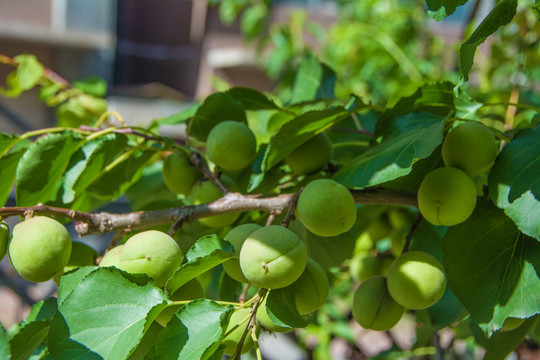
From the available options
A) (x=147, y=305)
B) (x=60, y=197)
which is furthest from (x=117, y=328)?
(x=60, y=197)

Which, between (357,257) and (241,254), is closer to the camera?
(241,254)

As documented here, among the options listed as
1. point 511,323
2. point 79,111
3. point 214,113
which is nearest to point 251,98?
point 214,113

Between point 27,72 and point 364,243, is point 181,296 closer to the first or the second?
point 364,243

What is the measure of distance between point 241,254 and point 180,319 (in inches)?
3.6

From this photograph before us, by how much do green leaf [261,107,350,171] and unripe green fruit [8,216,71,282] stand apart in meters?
0.28

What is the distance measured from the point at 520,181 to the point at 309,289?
268 mm

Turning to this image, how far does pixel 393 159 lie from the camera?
2.00 feet

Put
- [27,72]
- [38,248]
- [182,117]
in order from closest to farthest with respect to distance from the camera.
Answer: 1. [38,248]
2. [182,117]
3. [27,72]

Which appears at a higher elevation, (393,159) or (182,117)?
(393,159)

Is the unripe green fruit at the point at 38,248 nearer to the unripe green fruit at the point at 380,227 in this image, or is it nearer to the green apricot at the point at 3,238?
the green apricot at the point at 3,238

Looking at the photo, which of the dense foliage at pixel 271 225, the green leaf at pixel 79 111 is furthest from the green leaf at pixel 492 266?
the green leaf at pixel 79 111

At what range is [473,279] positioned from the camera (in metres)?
0.65

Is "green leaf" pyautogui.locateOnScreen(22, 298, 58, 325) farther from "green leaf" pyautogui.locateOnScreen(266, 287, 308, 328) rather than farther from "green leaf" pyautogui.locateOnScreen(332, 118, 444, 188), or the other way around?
"green leaf" pyautogui.locateOnScreen(332, 118, 444, 188)

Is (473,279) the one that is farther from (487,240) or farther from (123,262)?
(123,262)
